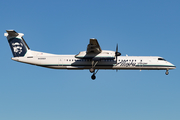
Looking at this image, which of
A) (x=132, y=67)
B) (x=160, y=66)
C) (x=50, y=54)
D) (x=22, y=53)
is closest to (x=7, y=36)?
(x=22, y=53)

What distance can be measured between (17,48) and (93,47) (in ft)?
32.5

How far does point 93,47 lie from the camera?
90.1ft

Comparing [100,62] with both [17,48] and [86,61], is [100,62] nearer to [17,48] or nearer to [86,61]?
[86,61]

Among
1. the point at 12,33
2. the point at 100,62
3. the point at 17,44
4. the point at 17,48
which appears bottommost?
the point at 100,62

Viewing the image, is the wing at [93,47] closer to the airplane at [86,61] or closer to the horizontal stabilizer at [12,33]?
the airplane at [86,61]

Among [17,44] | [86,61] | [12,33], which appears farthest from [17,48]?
[86,61]

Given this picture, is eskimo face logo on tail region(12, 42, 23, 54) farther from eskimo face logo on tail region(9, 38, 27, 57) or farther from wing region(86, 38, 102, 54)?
wing region(86, 38, 102, 54)

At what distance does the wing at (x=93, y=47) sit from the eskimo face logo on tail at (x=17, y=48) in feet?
27.4

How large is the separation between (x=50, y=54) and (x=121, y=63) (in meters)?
8.89

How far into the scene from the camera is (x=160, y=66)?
29.7m

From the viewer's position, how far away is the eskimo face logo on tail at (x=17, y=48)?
3058 cm

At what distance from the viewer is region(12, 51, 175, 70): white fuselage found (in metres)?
29.7

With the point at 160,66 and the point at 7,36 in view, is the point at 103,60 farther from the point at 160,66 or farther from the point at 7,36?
the point at 7,36

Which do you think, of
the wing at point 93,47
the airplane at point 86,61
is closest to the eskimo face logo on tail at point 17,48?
the airplane at point 86,61
